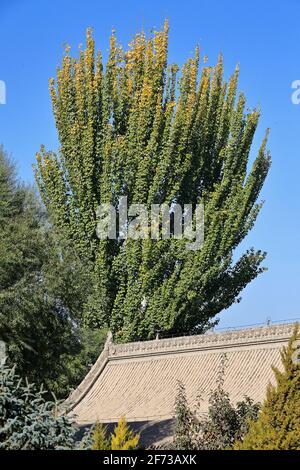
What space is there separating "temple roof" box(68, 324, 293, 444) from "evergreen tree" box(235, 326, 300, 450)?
1041cm

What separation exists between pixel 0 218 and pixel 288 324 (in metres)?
7.32

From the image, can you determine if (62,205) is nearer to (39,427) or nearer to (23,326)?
(23,326)

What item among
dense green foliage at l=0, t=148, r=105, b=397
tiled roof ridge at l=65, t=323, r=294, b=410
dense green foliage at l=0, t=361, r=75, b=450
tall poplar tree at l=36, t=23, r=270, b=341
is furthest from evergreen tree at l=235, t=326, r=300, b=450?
tall poplar tree at l=36, t=23, r=270, b=341

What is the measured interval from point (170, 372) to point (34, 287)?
492 cm

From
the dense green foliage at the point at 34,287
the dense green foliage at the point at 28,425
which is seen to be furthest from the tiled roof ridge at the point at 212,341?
the dense green foliage at the point at 28,425

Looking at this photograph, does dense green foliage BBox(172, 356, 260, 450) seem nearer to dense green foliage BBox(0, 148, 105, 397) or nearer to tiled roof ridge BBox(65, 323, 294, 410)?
dense green foliage BBox(0, 148, 105, 397)

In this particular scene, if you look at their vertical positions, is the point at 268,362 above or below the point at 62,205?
below

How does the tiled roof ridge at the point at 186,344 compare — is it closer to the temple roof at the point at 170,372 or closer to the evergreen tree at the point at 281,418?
the temple roof at the point at 170,372

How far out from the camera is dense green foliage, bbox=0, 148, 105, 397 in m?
26.8

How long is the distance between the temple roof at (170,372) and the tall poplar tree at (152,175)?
8.13 meters

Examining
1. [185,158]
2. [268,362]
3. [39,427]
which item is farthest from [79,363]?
[39,427]

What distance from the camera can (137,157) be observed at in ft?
136

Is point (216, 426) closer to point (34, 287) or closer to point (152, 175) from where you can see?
point (34, 287)

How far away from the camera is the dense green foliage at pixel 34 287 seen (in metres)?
26.8
